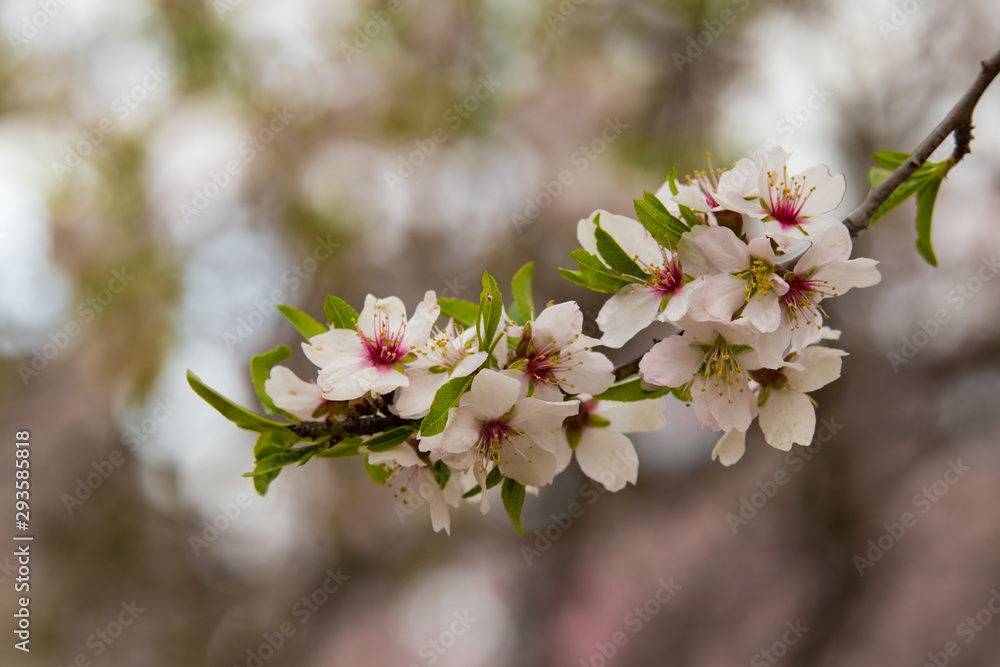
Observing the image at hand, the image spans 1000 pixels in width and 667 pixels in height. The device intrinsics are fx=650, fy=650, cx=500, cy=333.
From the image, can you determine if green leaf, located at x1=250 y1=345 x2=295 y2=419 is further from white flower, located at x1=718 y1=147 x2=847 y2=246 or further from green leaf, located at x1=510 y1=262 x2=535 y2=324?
white flower, located at x1=718 y1=147 x2=847 y2=246

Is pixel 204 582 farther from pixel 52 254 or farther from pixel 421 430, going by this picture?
pixel 421 430

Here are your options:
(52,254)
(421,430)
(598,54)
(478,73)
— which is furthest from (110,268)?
(421,430)

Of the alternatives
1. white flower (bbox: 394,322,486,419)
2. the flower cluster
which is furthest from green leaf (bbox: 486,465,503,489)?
white flower (bbox: 394,322,486,419)

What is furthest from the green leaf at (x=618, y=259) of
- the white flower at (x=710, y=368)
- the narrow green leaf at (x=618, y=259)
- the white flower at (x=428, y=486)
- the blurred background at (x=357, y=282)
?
the blurred background at (x=357, y=282)

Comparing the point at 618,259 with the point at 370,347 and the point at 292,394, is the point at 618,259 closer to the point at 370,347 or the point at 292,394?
the point at 370,347

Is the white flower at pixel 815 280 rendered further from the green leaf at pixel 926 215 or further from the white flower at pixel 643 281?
the green leaf at pixel 926 215

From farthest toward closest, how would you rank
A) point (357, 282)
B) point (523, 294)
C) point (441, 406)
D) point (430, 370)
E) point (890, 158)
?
point (357, 282) → point (890, 158) → point (523, 294) → point (430, 370) → point (441, 406)

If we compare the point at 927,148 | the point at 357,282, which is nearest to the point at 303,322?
the point at 927,148
